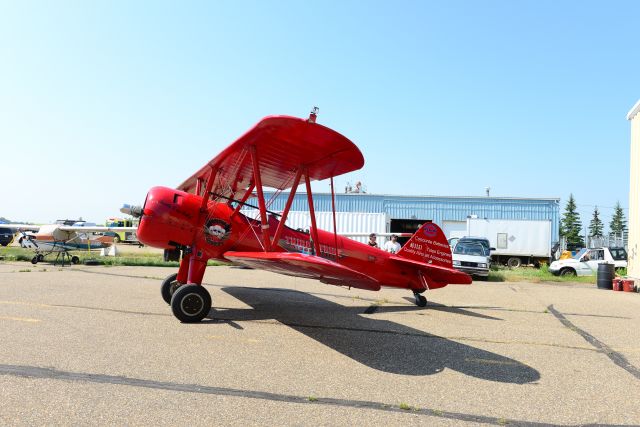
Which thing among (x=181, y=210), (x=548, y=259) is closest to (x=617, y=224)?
(x=548, y=259)

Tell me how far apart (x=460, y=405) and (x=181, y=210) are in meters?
5.25

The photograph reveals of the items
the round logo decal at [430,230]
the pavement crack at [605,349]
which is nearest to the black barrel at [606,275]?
the pavement crack at [605,349]

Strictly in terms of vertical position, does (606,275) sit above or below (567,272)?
above

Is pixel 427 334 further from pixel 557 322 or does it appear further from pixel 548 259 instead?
pixel 548 259

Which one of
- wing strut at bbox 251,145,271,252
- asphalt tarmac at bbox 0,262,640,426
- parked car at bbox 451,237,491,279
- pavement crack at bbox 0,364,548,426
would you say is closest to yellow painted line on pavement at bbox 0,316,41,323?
asphalt tarmac at bbox 0,262,640,426

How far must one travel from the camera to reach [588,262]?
20281 mm

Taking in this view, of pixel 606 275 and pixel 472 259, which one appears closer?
pixel 606 275

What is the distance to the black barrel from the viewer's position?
1511cm

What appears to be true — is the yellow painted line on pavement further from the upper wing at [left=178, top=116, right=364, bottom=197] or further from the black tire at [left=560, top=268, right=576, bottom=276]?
the black tire at [left=560, top=268, right=576, bottom=276]

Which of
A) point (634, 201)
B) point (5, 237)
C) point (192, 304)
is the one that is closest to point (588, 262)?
point (634, 201)

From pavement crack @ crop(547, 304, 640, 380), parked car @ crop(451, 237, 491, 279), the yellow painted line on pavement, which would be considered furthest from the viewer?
parked car @ crop(451, 237, 491, 279)

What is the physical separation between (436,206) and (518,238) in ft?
21.8

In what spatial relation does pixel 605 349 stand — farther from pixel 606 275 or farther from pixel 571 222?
pixel 571 222

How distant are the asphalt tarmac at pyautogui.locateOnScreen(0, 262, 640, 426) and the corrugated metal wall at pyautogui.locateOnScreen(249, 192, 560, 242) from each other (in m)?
23.3
